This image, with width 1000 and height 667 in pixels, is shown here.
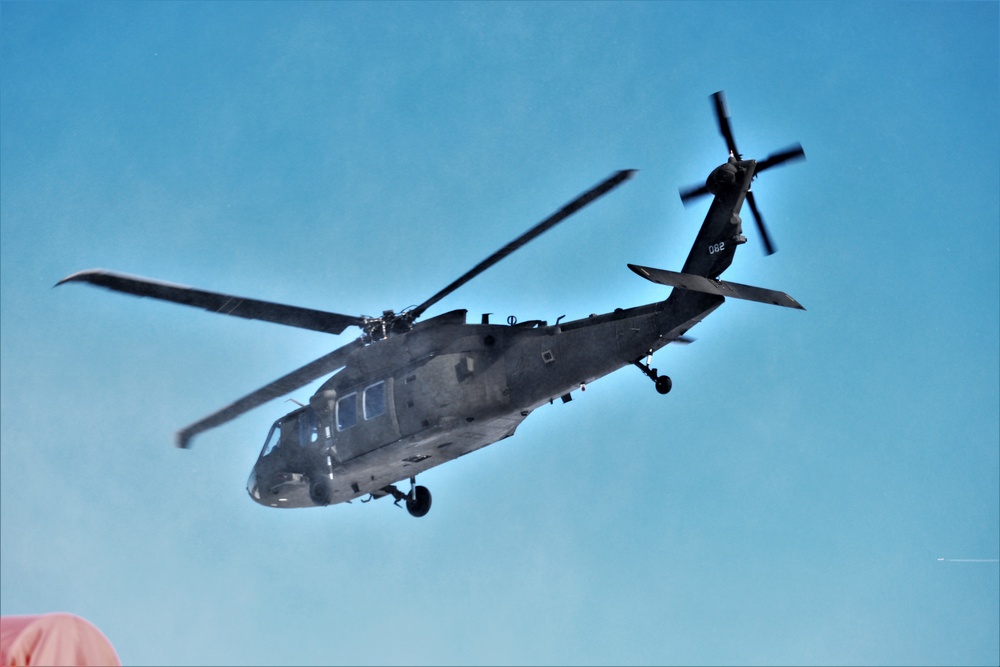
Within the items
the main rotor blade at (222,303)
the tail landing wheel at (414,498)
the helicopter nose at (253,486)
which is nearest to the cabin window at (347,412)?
the main rotor blade at (222,303)

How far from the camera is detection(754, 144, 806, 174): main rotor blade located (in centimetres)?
1562

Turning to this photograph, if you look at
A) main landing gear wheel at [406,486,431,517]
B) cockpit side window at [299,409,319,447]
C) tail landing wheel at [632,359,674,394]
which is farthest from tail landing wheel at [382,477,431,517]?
tail landing wheel at [632,359,674,394]

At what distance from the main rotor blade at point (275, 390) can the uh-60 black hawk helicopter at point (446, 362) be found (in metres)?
0.03

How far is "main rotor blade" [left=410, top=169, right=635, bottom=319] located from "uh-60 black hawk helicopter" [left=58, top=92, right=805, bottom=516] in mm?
22

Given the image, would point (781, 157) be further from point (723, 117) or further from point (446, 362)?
point (446, 362)

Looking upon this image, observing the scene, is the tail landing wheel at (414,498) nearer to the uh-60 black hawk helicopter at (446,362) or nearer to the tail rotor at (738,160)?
the uh-60 black hawk helicopter at (446,362)

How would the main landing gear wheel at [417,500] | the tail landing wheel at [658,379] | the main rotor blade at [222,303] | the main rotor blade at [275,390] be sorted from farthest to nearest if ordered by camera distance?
the main landing gear wheel at [417,500]
the main rotor blade at [275,390]
the main rotor blade at [222,303]
the tail landing wheel at [658,379]

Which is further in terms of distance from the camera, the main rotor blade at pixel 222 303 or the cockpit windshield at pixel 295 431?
the cockpit windshield at pixel 295 431

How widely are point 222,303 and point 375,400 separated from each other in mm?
3124

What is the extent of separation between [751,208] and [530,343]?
4.49 metres

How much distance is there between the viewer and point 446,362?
1597 centimetres

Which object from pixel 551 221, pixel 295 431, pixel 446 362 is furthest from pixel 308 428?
pixel 551 221

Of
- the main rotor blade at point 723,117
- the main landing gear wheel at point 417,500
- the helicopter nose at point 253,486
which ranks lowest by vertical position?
the main landing gear wheel at point 417,500

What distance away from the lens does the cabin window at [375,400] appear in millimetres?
16516
